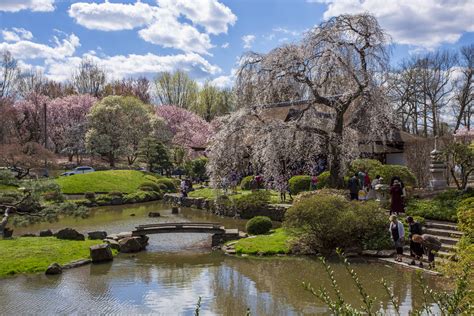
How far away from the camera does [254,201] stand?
23984 mm

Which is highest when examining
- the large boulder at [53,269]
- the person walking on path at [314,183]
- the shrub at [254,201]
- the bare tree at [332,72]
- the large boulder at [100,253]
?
the bare tree at [332,72]

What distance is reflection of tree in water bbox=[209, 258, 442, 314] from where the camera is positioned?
1039 cm

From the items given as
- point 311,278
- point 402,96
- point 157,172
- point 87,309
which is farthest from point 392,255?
point 157,172

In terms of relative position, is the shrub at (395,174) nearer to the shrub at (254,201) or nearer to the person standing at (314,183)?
the person standing at (314,183)

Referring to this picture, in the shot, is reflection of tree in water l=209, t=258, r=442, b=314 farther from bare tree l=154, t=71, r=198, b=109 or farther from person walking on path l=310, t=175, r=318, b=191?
bare tree l=154, t=71, r=198, b=109

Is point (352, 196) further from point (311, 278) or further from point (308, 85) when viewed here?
point (311, 278)

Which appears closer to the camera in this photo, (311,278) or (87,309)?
(87,309)

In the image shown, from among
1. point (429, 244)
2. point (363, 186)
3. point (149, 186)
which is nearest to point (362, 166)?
point (363, 186)

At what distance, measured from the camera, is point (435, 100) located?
41688 mm

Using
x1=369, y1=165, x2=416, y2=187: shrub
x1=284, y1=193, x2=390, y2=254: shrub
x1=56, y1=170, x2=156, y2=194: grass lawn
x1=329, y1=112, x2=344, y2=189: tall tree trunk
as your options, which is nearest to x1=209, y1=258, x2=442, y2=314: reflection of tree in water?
x1=284, y1=193, x2=390, y2=254: shrub

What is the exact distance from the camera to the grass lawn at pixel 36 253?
13925 millimetres

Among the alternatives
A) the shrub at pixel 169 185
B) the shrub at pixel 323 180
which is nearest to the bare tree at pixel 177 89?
the shrub at pixel 169 185

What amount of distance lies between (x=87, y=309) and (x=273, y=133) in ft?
36.1

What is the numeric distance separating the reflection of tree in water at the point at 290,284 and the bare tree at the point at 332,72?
713cm
